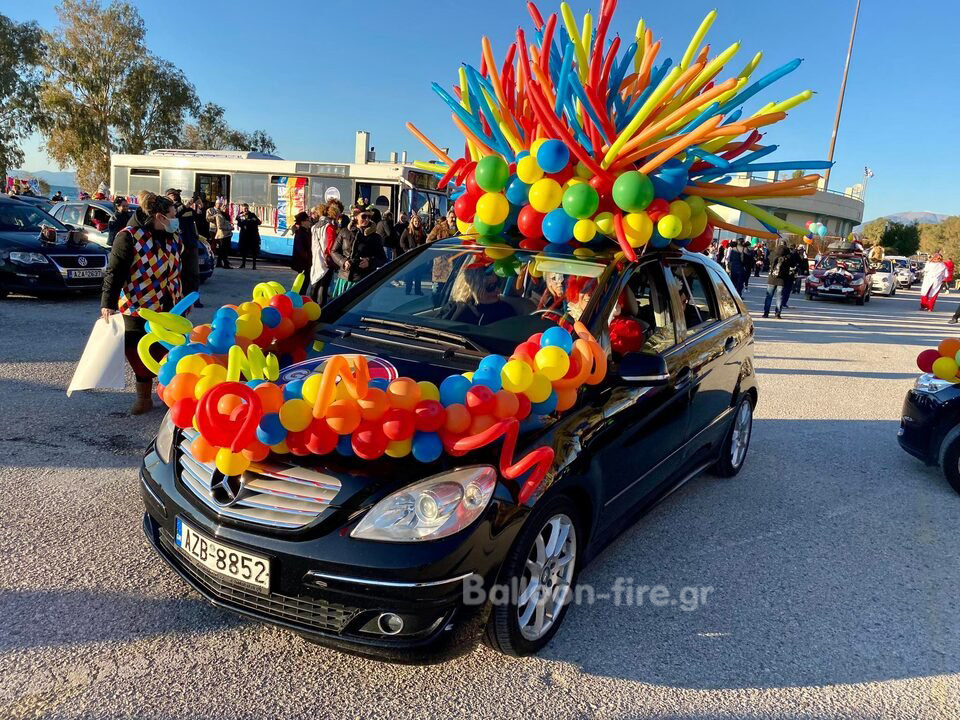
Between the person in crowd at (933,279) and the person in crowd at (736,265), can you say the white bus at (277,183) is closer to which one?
the person in crowd at (736,265)

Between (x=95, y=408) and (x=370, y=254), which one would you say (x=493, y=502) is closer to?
(x=95, y=408)

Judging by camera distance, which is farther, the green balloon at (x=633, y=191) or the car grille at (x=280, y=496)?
the green balloon at (x=633, y=191)

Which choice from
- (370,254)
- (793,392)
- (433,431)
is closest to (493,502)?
(433,431)

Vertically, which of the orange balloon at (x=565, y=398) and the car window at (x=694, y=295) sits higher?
the car window at (x=694, y=295)

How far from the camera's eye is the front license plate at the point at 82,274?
10.7 metres

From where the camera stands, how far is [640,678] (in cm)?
275

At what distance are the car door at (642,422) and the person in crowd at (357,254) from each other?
505 cm

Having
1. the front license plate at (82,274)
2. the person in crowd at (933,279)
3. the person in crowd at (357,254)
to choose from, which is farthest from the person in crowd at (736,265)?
the front license plate at (82,274)

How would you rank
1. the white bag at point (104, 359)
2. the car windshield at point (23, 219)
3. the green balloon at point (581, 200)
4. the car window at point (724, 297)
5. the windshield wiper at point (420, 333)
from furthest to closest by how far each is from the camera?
1. the car windshield at point (23, 219)
2. the white bag at point (104, 359)
3. the car window at point (724, 297)
4. the green balloon at point (581, 200)
5. the windshield wiper at point (420, 333)

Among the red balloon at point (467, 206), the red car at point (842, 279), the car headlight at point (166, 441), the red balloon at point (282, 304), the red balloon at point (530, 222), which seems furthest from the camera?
the red car at point (842, 279)

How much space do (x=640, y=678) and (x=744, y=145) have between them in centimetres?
332

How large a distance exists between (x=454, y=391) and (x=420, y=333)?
937 mm

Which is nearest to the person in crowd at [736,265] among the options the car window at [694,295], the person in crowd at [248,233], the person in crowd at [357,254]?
the person in crowd at [357,254]

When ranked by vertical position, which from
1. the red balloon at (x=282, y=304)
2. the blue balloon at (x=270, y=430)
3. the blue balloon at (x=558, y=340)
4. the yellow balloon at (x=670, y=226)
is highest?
the yellow balloon at (x=670, y=226)
